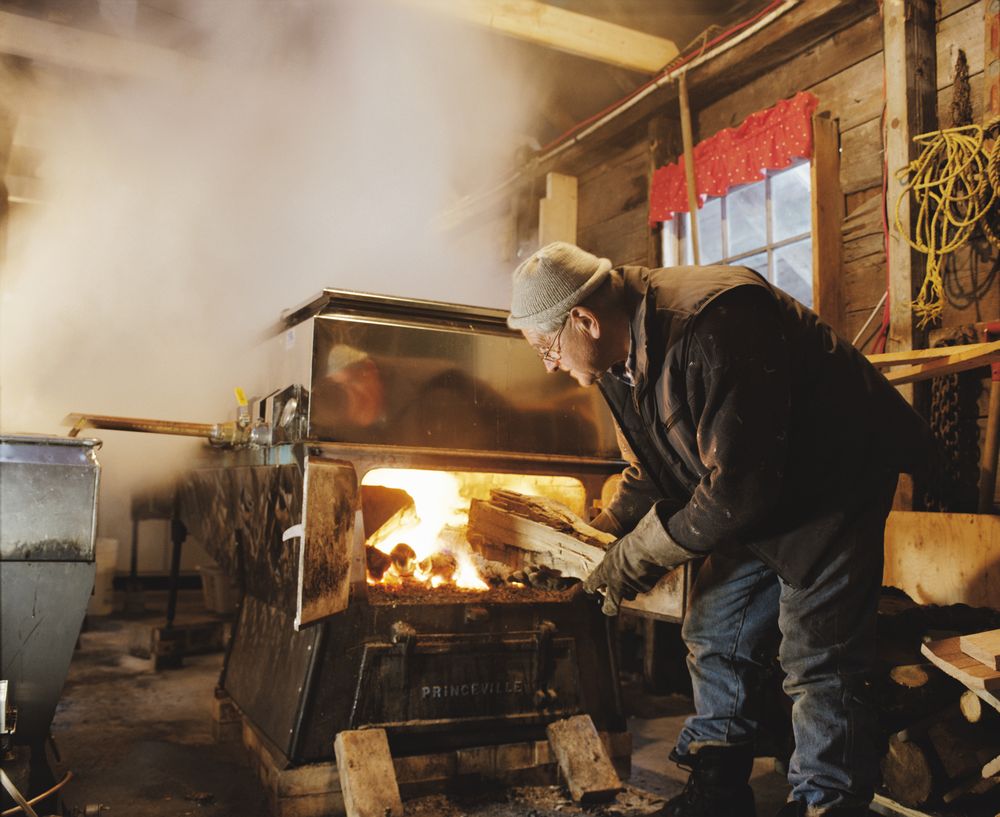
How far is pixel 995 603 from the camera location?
321 cm

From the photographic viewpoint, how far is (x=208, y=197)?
6715 mm

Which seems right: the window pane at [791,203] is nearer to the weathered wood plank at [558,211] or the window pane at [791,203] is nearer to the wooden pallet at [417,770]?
the weathered wood plank at [558,211]

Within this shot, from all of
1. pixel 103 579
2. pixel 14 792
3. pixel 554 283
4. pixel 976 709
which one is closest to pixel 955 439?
pixel 976 709

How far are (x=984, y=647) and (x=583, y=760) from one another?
1.69 m

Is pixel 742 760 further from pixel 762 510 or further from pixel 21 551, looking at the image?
pixel 21 551

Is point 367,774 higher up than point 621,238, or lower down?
lower down

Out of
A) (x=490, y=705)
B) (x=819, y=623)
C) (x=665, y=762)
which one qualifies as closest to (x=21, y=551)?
(x=490, y=705)

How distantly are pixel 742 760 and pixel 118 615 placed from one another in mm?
6971

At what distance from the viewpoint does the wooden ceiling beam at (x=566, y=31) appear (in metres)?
5.21

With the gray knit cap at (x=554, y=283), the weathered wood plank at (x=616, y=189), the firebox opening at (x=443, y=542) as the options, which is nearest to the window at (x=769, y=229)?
the weathered wood plank at (x=616, y=189)

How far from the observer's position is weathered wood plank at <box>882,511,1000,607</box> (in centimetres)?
323

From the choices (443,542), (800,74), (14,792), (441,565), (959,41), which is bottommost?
(14,792)

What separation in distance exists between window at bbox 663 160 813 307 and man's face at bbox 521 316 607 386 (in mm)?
2748

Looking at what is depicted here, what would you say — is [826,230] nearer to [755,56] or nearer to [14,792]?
[755,56]
